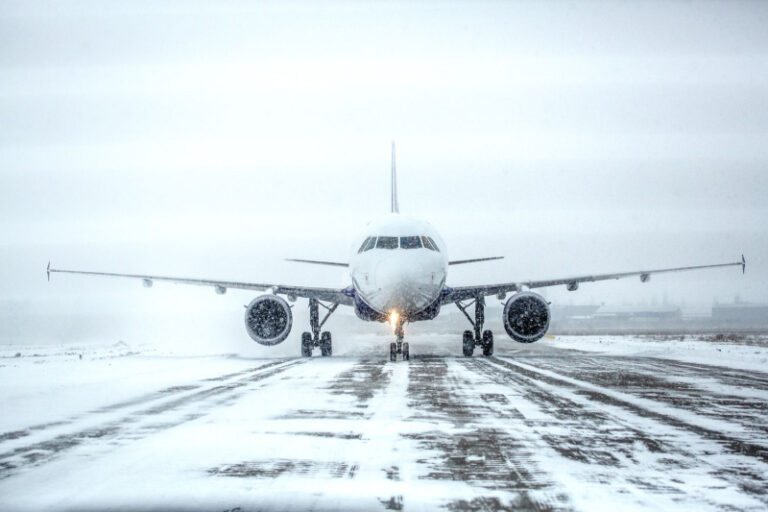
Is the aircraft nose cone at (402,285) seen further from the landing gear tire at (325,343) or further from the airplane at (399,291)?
the landing gear tire at (325,343)

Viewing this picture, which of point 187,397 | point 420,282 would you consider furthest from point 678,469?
point 420,282

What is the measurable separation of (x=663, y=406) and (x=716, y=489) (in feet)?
16.1

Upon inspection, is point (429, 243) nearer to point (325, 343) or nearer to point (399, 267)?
point (399, 267)

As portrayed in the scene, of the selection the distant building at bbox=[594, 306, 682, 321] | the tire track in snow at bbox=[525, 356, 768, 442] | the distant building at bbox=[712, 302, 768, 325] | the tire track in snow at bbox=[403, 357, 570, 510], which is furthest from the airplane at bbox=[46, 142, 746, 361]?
the distant building at bbox=[712, 302, 768, 325]

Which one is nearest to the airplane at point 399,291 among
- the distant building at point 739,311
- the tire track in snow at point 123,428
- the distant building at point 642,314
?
the tire track in snow at point 123,428

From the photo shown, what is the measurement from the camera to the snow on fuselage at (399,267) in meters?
18.9

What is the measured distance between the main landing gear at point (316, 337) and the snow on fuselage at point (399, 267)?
3.60m

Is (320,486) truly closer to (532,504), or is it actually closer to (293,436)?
(532,504)

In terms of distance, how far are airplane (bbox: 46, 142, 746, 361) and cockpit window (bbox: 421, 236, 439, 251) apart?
0.04 m

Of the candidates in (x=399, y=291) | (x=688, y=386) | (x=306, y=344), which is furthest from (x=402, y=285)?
(x=688, y=386)

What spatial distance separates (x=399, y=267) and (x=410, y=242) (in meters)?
1.24

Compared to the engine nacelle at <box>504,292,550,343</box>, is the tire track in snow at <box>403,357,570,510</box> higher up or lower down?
lower down

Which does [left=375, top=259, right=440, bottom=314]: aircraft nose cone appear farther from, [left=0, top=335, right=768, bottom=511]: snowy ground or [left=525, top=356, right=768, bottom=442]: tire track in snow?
[left=0, top=335, right=768, bottom=511]: snowy ground

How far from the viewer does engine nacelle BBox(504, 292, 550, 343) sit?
73.0 feet
